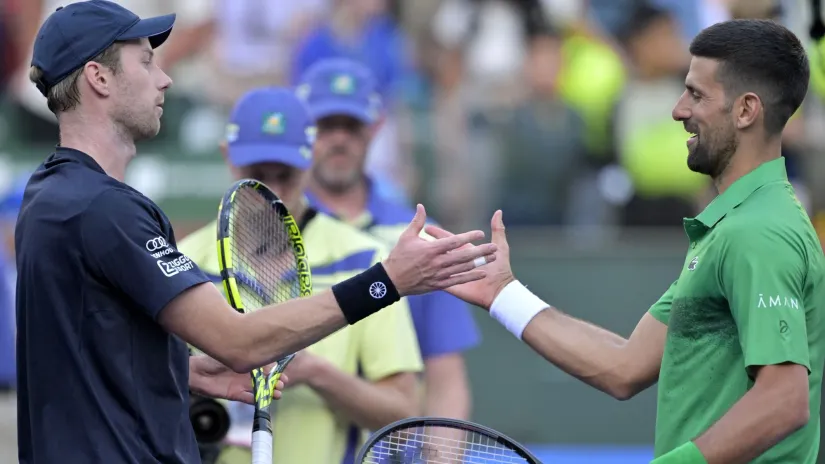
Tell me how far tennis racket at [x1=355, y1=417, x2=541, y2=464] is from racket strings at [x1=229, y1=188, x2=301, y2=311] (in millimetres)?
592

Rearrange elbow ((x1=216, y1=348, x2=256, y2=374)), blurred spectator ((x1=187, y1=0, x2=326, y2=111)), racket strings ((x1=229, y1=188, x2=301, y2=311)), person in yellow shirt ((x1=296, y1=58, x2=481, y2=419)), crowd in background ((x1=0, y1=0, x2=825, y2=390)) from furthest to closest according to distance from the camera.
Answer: blurred spectator ((x1=187, y1=0, x2=326, y2=111)) < crowd in background ((x1=0, y1=0, x2=825, y2=390)) < person in yellow shirt ((x1=296, y1=58, x2=481, y2=419)) < racket strings ((x1=229, y1=188, x2=301, y2=311)) < elbow ((x1=216, y1=348, x2=256, y2=374))

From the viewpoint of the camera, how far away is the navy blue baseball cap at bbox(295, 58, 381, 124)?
5801 mm

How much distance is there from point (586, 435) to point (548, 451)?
0.26 m

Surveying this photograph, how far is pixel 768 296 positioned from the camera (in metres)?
3.26

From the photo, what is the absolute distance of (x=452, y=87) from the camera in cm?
1011

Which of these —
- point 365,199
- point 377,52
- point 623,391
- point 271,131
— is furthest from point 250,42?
point 623,391

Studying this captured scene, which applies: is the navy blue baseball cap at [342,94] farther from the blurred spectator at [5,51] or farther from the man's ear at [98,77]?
the blurred spectator at [5,51]

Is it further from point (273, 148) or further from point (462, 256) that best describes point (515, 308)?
point (273, 148)

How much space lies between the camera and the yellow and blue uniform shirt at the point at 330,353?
173 inches

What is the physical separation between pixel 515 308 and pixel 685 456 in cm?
95

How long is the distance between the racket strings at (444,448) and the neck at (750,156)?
928mm

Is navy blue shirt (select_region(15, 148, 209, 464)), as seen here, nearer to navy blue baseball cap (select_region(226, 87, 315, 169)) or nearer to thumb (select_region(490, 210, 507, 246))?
thumb (select_region(490, 210, 507, 246))

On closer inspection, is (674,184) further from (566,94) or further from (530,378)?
(530,378)

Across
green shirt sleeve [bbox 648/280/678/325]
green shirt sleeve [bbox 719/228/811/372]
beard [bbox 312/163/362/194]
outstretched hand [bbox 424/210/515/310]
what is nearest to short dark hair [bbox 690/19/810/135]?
green shirt sleeve [bbox 719/228/811/372]
